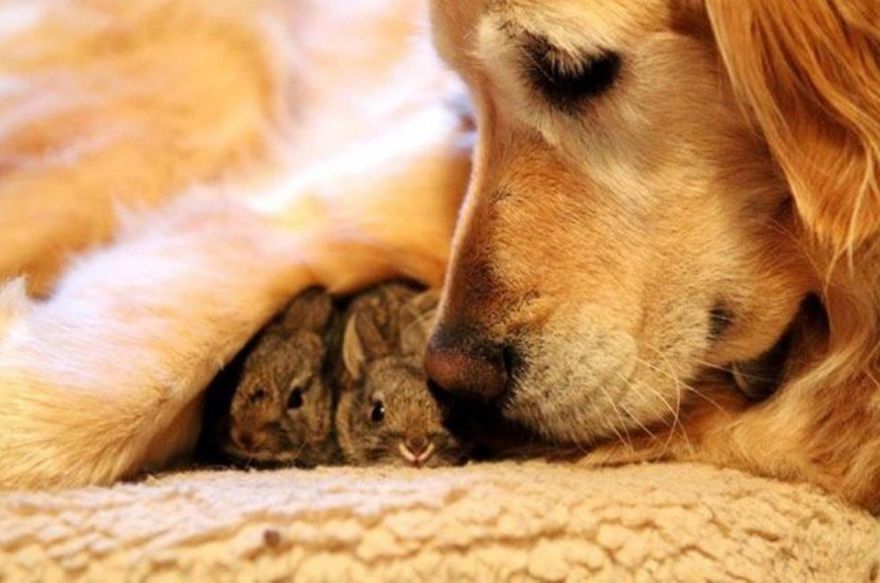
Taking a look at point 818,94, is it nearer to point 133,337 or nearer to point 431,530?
point 431,530

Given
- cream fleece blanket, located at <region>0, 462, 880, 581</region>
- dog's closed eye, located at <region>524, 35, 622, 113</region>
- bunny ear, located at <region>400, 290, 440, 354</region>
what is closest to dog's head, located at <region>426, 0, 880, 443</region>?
dog's closed eye, located at <region>524, 35, 622, 113</region>

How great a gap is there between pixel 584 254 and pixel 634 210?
0.23ft

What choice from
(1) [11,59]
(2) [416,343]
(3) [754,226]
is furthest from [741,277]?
(1) [11,59]

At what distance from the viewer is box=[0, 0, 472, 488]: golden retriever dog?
1247 mm

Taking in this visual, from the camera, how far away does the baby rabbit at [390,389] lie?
4.45 feet

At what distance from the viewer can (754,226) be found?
118cm

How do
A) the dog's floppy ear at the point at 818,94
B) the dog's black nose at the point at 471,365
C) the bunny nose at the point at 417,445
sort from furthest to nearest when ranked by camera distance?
1. the bunny nose at the point at 417,445
2. the dog's black nose at the point at 471,365
3. the dog's floppy ear at the point at 818,94

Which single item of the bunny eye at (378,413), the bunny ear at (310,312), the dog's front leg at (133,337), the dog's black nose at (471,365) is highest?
the dog's front leg at (133,337)

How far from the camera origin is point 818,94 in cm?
108

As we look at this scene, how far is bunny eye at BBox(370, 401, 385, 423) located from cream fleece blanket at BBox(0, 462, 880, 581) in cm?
22

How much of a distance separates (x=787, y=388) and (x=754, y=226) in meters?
0.21

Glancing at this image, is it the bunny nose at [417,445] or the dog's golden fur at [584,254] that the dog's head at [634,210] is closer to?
the dog's golden fur at [584,254]

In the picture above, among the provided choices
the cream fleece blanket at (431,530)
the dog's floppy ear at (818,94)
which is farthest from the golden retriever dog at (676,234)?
the cream fleece blanket at (431,530)

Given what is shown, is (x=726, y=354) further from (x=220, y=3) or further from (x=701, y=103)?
(x=220, y=3)
